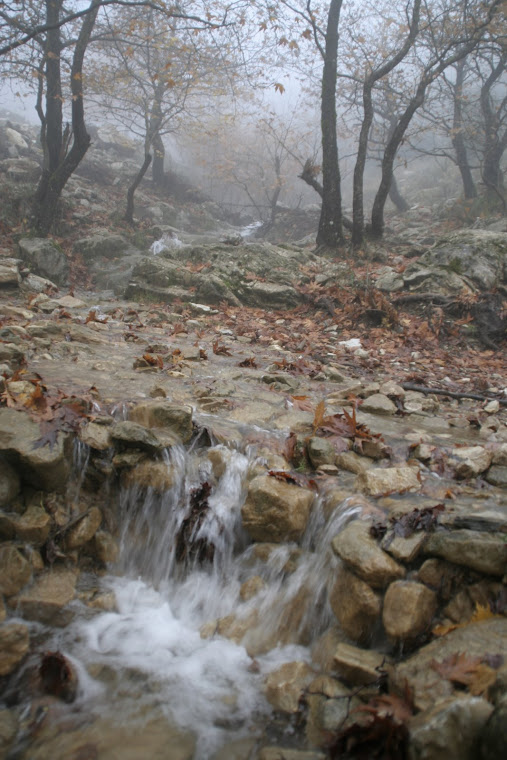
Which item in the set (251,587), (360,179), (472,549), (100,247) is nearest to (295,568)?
(251,587)

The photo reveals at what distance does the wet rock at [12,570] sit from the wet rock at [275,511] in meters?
1.32

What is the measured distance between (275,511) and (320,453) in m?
0.66

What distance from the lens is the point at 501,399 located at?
4770 millimetres

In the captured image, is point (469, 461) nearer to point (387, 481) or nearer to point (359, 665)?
point (387, 481)

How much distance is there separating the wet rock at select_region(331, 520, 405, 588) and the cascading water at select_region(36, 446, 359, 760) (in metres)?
0.19

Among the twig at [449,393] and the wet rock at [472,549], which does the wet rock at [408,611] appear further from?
the twig at [449,393]

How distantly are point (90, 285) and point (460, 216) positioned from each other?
1330 centimetres

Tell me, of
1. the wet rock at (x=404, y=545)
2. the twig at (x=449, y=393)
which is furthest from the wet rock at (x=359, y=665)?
the twig at (x=449, y=393)

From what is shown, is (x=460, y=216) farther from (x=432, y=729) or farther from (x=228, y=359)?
(x=432, y=729)

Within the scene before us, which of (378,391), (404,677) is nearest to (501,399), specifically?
(378,391)

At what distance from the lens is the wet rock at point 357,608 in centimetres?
213

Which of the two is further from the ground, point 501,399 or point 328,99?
point 328,99

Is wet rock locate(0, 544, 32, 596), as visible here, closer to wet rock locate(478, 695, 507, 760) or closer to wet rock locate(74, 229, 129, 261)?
wet rock locate(478, 695, 507, 760)

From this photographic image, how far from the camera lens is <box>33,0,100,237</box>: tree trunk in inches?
439
